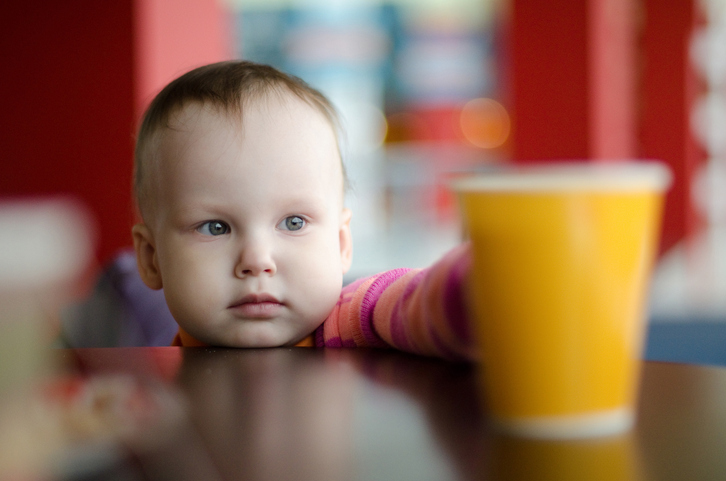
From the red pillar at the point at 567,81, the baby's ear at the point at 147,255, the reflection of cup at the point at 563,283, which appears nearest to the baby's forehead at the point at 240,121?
the baby's ear at the point at 147,255

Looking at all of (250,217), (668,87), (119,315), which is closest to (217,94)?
(250,217)

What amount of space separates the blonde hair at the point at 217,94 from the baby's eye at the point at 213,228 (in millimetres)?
107

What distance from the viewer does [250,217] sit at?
769 millimetres

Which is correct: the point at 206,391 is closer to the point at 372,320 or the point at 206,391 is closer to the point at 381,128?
the point at 372,320

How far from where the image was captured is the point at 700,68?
5.83 m

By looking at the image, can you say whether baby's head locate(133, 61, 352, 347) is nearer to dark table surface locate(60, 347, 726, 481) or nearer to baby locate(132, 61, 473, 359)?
baby locate(132, 61, 473, 359)

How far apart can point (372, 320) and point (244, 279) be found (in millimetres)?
148

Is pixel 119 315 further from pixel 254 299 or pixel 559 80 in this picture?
pixel 559 80

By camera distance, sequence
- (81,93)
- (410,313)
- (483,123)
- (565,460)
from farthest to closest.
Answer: (483,123)
(81,93)
(410,313)
(565,460)

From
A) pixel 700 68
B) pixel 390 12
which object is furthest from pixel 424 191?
pixel 700 68

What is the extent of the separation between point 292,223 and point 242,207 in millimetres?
70

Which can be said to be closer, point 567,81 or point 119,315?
point 119,315

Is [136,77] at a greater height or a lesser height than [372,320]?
greater

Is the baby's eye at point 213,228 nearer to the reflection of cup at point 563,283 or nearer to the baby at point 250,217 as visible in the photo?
the baby at point 250,217
